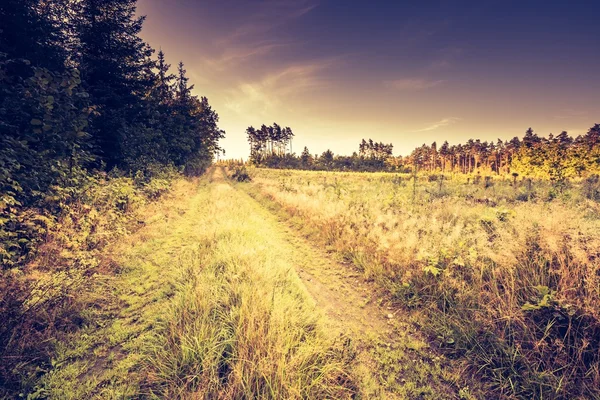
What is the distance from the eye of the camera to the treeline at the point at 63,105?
14.2 ft

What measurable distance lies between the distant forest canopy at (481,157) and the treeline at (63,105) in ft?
152

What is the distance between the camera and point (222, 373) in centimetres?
268

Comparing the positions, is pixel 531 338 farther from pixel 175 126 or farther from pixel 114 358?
pixel 175 126

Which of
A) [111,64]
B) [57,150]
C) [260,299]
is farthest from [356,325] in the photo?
[111,64]

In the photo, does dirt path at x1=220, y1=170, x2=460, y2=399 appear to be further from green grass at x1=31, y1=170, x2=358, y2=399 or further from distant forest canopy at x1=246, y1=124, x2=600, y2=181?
distant forest canopy at x1=246, y1=124, x2=600, y2=181

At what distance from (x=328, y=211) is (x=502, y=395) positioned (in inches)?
274

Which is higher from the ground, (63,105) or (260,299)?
(63,105)

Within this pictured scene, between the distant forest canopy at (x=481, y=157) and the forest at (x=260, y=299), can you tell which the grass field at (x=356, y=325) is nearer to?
the forest at (x=260, y=299)

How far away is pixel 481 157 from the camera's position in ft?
275

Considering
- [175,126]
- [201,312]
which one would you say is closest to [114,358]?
[201,312]

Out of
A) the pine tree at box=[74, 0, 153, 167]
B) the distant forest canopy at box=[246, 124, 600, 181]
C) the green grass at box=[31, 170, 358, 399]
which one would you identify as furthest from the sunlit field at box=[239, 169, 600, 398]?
the distant forest canopy at box=[246, 124, 600, 181]

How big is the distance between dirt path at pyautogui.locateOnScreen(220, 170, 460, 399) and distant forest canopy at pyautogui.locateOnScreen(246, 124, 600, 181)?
46.4 metres

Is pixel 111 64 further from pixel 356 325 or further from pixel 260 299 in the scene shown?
pixel 356 325

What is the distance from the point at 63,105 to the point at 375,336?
26.8 feet
